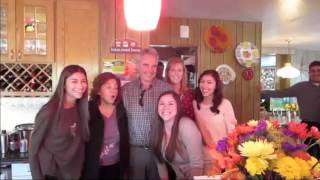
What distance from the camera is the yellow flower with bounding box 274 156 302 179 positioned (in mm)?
1071

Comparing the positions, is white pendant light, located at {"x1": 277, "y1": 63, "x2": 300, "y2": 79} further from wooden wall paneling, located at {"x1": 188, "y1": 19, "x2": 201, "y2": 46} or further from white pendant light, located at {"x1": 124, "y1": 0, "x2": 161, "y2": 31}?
white pendant light, located at {"x1": 124, "y1": 0, "x2": 161, "y2": 31}

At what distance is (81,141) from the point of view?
1.82 metres

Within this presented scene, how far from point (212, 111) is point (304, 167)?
111 cm

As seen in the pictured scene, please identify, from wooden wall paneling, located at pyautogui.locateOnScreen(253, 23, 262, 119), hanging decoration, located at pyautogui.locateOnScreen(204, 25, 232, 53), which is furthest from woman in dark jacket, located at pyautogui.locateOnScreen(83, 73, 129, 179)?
wooden wall paneling, located at pyautogui.locateOnScreen(253, 23, 262, 119)

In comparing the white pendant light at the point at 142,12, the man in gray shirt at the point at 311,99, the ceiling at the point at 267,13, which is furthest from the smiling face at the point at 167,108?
the man in gray shirt at the point at 311,99

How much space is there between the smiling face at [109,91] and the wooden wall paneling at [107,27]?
2.53 ft

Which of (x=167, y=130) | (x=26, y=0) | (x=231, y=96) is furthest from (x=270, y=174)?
(x=231, y=96)

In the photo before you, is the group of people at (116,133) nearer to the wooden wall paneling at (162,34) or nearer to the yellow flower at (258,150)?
the yellow flower at (258,150)

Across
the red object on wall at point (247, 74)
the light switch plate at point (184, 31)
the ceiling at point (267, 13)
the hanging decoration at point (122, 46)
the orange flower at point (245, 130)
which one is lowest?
→ the orange flower at point (245, 130)

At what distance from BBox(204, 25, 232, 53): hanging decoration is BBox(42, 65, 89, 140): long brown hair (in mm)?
2659

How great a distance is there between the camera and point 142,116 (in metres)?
2.02

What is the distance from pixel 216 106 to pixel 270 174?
107 cm

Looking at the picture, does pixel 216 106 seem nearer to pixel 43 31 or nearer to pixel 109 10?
pixel 109 10

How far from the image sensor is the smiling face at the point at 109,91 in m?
1.89
